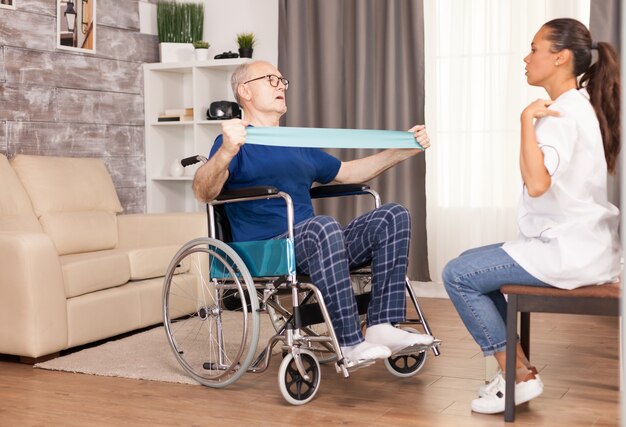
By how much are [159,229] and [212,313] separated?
1589mm

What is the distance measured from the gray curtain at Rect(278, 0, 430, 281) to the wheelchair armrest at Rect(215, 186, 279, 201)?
7.18 feet

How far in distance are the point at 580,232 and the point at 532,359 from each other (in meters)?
1.06

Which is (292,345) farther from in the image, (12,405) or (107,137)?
(107,137)

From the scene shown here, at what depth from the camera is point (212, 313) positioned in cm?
289

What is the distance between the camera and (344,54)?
5051 mm

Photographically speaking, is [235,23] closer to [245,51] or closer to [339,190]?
[245,51]

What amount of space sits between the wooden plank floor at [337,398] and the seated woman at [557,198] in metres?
0.18

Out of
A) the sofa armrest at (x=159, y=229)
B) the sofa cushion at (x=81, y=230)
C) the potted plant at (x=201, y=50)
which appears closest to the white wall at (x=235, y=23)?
the potted plant at (x=201, y=50)

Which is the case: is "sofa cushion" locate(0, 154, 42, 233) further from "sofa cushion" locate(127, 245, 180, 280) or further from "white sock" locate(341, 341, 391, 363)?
"white sock" locate(341, 341, 391, 363)

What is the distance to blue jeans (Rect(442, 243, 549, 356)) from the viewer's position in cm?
246

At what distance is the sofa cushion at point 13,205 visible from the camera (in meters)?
3.86

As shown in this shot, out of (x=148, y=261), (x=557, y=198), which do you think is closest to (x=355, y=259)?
(x=557, y=198)

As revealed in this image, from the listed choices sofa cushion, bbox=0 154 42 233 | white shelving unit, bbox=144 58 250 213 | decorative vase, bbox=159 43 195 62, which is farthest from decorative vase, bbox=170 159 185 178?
sofa cushion, bbox=0 154 42 233

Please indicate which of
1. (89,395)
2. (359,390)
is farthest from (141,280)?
(359,390)
